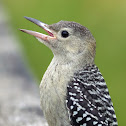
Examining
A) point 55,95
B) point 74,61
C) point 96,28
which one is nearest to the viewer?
point 55,95

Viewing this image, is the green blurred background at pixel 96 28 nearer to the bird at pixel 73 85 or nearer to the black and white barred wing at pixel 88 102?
the bird at pixel 73 85

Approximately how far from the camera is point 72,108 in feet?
13.9

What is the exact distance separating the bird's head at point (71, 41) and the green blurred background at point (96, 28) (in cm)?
338

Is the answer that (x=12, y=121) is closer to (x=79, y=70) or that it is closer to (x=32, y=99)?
(x=32, y=99)

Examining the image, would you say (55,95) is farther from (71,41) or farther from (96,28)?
(96,28)

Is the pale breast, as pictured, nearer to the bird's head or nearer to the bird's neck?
the bird's neck

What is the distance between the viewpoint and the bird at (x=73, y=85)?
4254mm

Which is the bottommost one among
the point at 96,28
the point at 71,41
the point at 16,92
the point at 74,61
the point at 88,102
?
the point at 88,102

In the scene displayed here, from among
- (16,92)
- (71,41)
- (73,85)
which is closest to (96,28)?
(16,92)

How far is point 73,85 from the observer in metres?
4.32

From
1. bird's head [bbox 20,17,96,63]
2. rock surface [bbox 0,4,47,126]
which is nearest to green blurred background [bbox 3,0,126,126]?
rock surface [bbox 0,4,47,126]

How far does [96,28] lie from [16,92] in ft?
19.2

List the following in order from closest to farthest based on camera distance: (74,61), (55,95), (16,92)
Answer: (55,95) < (74,61) < (16,92)

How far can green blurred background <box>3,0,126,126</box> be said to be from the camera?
898cm
